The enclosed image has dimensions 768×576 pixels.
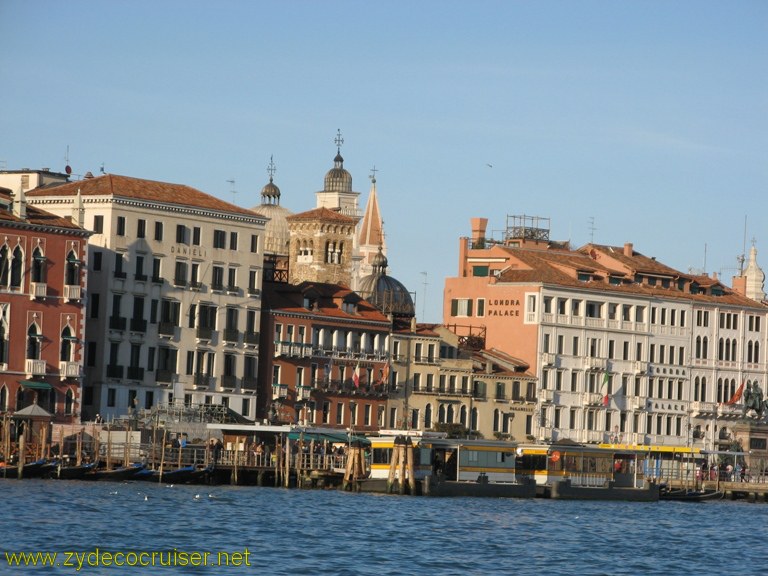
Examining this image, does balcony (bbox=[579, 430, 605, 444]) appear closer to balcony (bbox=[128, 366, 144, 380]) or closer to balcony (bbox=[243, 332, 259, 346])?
balcony (bbox=[243, 332, 259, 346])

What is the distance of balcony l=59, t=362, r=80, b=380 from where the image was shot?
93.0m

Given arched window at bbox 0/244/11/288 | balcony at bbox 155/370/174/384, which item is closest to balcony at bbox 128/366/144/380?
balcony at bbox 155/370/174/384

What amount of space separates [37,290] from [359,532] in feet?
95.3

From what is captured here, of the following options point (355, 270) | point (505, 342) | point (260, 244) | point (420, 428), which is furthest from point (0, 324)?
point (355, 270)

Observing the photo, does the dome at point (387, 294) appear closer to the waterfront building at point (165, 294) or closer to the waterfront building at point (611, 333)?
the waterfront building at point (611, 333)

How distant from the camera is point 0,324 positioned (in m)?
91.4

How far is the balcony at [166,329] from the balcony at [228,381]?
11.8 feet

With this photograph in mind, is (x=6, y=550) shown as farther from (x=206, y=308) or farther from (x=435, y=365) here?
(x=435, y=365)

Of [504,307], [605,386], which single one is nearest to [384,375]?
[504,307]

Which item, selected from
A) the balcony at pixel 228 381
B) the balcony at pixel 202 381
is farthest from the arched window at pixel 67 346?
the balcony at pixel 228 381

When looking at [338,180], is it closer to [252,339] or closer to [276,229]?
[276,229]

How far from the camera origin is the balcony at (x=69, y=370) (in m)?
93.0

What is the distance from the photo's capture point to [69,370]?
93312 millimetres

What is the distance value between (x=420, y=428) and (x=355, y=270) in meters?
58.8
